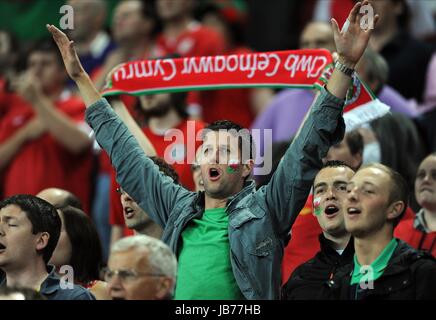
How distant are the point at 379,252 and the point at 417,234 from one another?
0.86m

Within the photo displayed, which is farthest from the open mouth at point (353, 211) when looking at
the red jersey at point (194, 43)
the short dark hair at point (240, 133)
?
the red jersey at point (194, 43)

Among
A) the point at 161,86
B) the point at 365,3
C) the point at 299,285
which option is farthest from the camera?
the point at 161,86

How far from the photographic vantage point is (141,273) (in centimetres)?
521

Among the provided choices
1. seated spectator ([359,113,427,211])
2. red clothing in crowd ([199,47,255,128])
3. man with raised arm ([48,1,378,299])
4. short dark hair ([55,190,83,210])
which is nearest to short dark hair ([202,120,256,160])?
man with raised arm ([48,1,378,299])

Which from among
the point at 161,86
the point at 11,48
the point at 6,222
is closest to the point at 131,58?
the point at 11,48

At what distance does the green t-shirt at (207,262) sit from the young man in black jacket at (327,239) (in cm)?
37

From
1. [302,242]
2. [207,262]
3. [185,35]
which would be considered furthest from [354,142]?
[185,35]

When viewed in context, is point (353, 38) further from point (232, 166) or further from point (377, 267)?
point (377, 267)

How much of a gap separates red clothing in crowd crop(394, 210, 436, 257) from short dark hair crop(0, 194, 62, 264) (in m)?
1.90

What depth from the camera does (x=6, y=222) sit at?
611 cm

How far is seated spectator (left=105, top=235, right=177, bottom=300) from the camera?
521cm

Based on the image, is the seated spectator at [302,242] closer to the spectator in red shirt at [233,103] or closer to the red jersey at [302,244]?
the red jersey at [302,244]

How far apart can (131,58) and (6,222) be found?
4.18m
